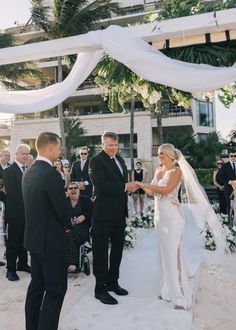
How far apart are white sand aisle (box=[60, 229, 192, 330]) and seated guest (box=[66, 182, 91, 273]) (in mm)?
512

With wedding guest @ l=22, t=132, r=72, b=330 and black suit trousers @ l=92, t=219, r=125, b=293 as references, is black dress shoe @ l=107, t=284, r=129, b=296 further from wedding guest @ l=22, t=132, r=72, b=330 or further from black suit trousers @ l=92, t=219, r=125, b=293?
wedding guest @ l=22, t=132, r=72, b=330

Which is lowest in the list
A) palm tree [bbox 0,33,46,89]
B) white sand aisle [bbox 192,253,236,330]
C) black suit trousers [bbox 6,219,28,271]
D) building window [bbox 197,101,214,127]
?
white sand aisle [bbox 192,253,236,330]

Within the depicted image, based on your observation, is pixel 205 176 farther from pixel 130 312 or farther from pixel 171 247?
pixel 130 312

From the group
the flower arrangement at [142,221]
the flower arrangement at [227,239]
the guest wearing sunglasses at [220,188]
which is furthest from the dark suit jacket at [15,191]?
the guest wearing sunglasses at [220,188]

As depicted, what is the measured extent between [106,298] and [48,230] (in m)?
1.70

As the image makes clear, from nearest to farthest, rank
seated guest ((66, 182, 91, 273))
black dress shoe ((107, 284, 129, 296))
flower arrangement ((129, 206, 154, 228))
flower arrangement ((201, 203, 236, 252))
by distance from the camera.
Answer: black dress shoe ((107, 284, 129, 296)) < seated guest ((66, 182, 91, 273)) < flower arrangement ((201, 203, 236, 252)) < flower arrangement ((129, 206, 154, 228))

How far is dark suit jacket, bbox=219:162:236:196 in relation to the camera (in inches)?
354

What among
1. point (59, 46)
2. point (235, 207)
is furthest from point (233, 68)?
point (235, 207)

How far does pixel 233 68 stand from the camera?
3842 mm

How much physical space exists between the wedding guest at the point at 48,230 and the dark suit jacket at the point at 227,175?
22.2ft

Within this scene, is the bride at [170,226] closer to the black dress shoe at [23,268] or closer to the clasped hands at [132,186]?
the clasped hands at [132,186]

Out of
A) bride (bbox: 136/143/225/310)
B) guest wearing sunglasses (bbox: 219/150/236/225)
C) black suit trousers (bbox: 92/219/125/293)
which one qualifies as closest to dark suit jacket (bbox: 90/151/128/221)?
black suit trousers (bbox: 92/219/125/293)

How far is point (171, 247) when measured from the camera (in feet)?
13.9

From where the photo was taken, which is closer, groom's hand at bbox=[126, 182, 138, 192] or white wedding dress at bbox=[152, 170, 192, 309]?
white wedding dress at bbox=[152, 170, 192, 309]
